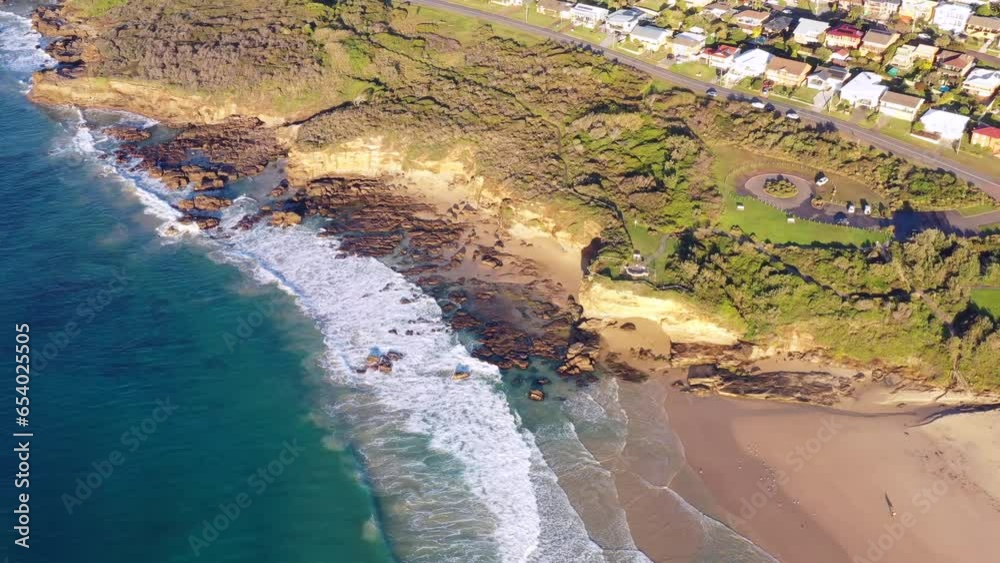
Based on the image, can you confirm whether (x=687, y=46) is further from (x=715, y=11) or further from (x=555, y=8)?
(x=555, y=8)

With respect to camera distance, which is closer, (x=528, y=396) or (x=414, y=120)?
(x=528, y=396)

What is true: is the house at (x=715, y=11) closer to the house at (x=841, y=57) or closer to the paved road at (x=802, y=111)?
the paved road at (x=802, y=111)

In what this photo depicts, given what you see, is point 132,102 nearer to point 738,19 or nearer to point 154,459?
point 154,459

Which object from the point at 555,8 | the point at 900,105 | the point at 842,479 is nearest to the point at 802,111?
the point at 900,105

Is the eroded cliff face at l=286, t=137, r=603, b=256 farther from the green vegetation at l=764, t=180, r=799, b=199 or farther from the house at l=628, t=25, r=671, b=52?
the house at l=628, t=25, r=671, b=52

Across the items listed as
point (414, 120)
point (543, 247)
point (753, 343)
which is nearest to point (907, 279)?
point (753, 343)
